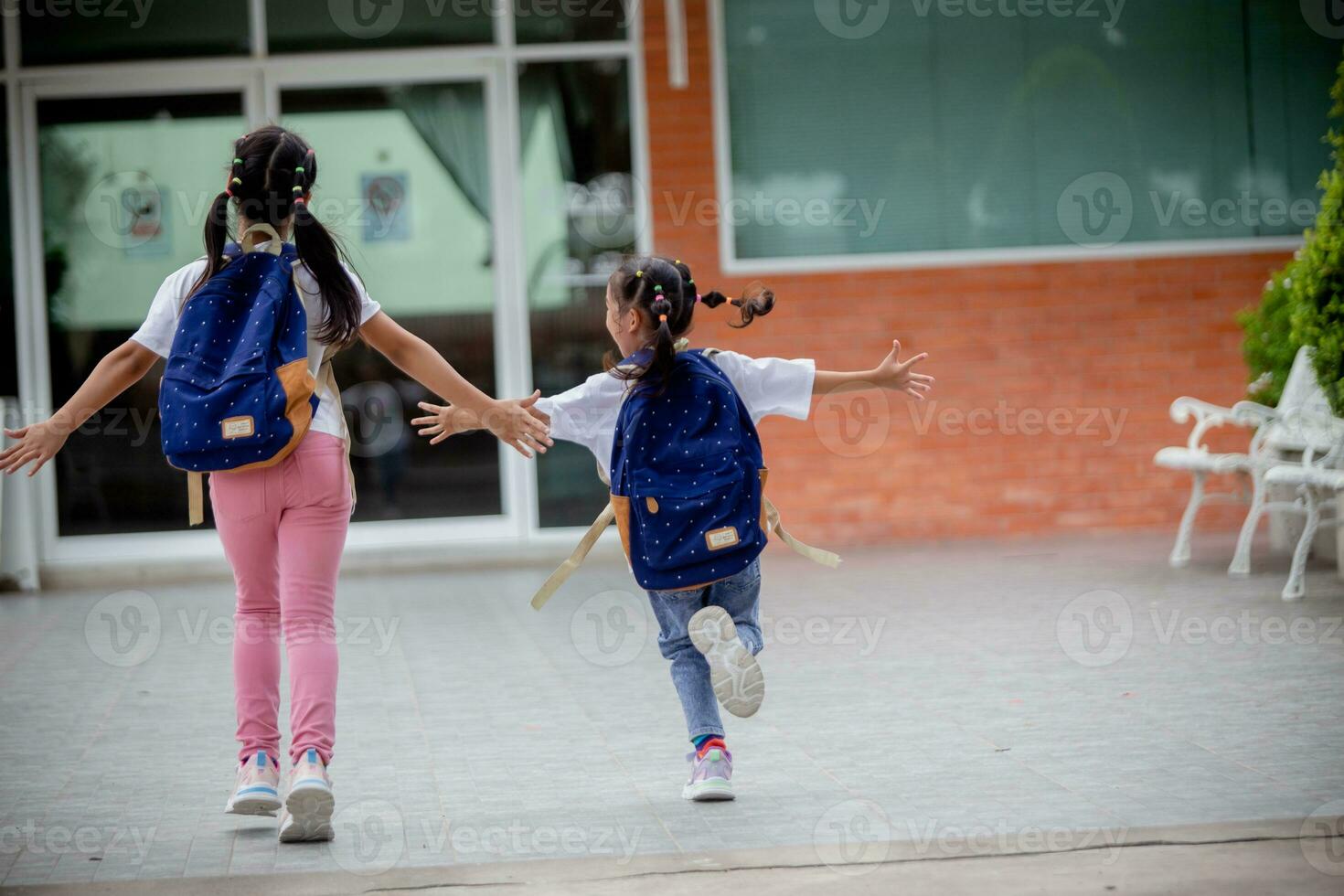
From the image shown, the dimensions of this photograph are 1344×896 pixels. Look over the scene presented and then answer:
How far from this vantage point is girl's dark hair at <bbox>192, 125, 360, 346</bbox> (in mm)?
3836

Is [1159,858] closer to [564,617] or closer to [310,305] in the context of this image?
[310,305]

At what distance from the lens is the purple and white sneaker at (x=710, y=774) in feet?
13.3

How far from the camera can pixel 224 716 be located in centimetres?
554

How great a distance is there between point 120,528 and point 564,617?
3.71m

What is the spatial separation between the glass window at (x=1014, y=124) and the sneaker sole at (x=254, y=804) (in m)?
6.54

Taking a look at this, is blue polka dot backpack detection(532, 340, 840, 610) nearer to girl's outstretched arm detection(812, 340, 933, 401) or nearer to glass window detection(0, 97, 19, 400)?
girl's outstretched arm detection(812, 340, 933, 401)

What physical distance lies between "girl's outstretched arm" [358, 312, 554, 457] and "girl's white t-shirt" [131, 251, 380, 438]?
0.09m

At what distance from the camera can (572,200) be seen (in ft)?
32.7

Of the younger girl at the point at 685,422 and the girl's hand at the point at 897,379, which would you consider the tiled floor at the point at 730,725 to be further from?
the girl's hand at the point at 897,379

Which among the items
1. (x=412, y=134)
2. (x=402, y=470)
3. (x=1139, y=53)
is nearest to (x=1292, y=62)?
(x=1139, y=53)

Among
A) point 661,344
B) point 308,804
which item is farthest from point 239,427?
point 661,344

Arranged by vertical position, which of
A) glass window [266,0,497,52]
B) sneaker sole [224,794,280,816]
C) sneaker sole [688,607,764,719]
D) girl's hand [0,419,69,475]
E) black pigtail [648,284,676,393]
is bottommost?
sneaker sole [224,794,280,816]

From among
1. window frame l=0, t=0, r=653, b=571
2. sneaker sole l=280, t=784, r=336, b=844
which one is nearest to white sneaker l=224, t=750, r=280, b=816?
sneaker sole l=280, t=784, r=336, b=844

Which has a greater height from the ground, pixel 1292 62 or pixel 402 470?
pixel 1292 62
